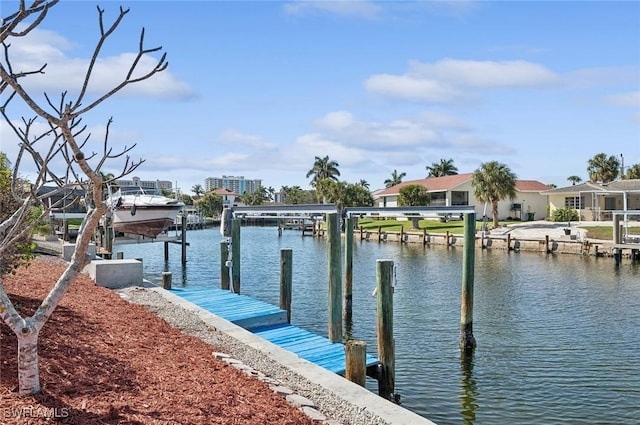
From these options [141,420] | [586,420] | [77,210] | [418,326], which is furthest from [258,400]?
[77,210]

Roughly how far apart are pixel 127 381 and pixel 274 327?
7507 mm

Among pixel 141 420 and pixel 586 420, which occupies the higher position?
pixel 141 420

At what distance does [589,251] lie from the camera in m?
40.5

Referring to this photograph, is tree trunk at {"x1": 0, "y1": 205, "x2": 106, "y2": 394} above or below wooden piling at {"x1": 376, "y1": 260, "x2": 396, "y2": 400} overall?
above

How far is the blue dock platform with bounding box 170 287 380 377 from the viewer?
1134 cm

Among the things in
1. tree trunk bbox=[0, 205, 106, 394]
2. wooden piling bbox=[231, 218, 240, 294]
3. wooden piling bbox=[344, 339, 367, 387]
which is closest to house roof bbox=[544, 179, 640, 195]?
wooden piling bbox=[231, 218, 240, 294]

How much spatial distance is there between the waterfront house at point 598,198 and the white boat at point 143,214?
37.9 m

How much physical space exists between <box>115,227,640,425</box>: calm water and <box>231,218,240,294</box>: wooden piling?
2403 millimetres

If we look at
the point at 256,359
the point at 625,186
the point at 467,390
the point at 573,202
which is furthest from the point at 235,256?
the point at 573,202

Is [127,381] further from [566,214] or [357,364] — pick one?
[566,214]

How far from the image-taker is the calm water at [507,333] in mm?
11484

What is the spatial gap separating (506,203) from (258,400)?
225 feet

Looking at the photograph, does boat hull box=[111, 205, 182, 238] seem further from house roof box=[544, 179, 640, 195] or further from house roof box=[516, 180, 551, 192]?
house roof box=[516, 180, 551, 192]

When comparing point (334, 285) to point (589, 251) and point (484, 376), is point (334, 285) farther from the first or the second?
point (589, 251)
